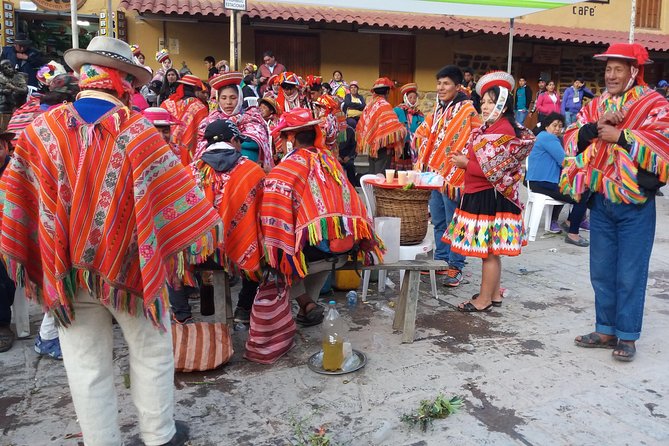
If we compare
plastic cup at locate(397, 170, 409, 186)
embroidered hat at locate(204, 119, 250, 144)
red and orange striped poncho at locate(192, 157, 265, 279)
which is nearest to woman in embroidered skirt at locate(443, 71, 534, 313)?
plastic cup at locate(397, 170, 409, 186)

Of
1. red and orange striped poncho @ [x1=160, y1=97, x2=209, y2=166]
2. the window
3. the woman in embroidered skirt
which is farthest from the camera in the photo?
the window

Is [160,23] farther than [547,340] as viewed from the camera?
Yes

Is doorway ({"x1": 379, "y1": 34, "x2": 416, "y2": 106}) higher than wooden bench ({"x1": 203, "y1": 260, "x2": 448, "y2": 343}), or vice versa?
doorway ({"x1": 379, "y1": 34, "x2": 416, "y2": 106})

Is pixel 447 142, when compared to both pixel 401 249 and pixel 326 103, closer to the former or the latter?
pixel 401 249

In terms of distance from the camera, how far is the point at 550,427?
3125 millimetres

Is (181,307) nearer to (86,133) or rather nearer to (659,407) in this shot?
(86,133)

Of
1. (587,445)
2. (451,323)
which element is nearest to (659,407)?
(587,445)

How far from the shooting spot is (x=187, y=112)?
676 centimetres

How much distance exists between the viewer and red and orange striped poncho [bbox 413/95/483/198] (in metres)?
5.53

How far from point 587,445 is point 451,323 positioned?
5.80ft

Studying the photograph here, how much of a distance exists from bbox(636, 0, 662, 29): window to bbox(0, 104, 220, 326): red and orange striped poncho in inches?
778

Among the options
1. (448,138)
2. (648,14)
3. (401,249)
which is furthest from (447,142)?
(648,14)

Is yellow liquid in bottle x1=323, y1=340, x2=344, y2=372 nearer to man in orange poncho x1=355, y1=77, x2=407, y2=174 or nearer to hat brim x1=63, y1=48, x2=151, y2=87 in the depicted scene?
hat brim x1=63, y1=48, x2=151, y2=87

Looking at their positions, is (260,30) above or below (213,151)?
above
